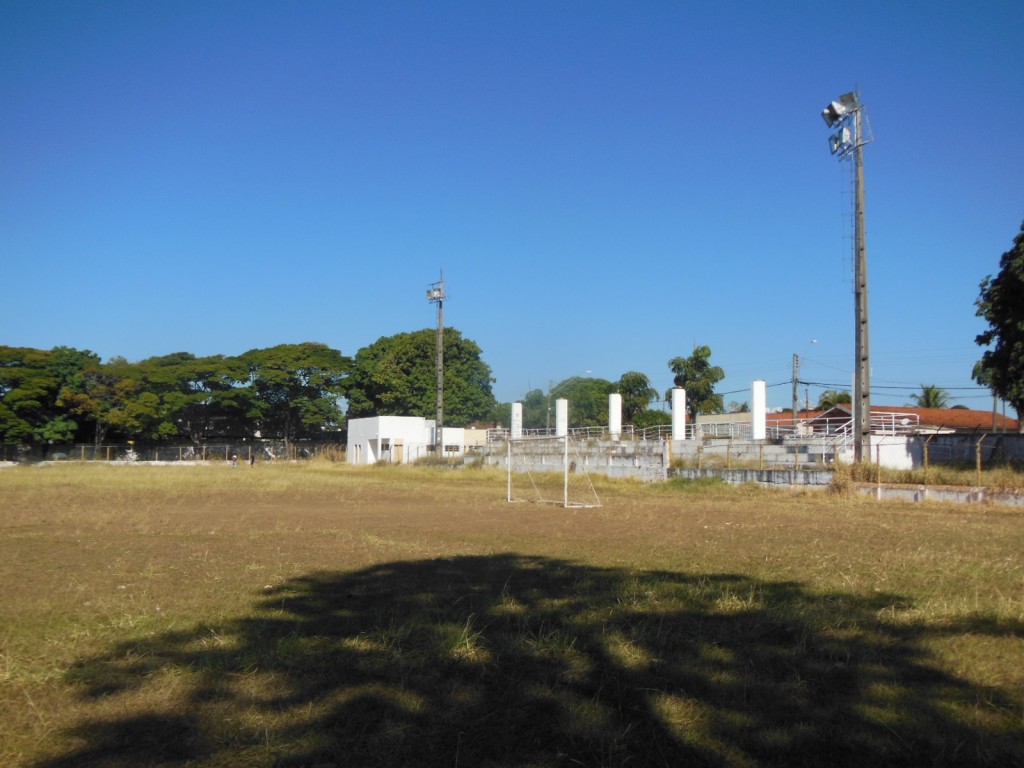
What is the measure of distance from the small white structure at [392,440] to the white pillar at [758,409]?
25363 mm

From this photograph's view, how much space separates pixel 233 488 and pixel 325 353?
134 feet

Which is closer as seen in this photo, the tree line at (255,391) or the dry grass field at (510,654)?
the dry grass field at (510,654)

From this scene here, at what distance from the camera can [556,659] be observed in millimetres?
6059

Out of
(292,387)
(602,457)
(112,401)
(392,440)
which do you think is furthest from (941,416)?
(112,401)

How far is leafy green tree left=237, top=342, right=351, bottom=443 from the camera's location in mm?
67062

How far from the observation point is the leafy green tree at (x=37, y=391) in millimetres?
55188

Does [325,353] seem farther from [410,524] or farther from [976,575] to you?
[976,575]

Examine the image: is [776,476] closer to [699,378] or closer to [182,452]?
[699,378]

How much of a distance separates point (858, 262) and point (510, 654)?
2733cm

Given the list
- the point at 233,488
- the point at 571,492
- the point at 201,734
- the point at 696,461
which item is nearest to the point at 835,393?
the point at 696,461

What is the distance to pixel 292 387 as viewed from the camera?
68.2 m

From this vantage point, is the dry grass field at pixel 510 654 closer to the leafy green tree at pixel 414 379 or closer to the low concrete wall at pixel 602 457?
the low concrete wall at pixel 602 457

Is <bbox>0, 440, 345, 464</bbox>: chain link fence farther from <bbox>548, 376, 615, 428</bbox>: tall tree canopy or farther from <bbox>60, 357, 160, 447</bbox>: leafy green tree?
<bbox>548, 376, 615, 428</bbox>: tall tree canopy

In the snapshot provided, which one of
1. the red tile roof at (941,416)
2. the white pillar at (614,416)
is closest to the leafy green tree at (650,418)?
the red tile roof at (941,416)
